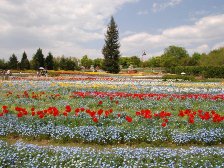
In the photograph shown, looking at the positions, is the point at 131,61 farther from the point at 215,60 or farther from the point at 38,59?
the point at 38,59

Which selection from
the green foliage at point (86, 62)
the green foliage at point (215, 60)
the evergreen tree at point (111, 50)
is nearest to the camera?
the evergreen tree at point (111, 50)

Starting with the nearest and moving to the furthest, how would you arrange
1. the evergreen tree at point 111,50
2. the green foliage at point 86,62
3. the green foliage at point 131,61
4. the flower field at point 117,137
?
the flower field at point 117,137 < the evergreen tree at point 111,50 < the green foliage at point 131,61 < the green foliage at point 86,62

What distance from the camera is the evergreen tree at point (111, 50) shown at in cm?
6525

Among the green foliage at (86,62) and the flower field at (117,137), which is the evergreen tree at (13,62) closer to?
the green foliage at (86,62)

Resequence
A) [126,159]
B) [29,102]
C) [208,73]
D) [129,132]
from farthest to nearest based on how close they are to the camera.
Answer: [208,73] → [29,102] → [129,132] → [126,159]

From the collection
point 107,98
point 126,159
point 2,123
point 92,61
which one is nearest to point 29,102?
point 107,98

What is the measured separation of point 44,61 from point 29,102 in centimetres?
5458

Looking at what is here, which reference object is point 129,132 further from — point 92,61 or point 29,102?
point 92,61

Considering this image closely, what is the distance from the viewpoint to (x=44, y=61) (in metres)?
69.0

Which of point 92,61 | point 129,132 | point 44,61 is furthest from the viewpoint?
point 92,61

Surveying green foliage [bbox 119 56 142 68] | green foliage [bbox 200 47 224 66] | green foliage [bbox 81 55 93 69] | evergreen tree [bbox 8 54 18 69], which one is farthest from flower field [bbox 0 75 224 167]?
green foliage [bbox 81 55 93 69]

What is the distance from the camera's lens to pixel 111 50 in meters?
66.6

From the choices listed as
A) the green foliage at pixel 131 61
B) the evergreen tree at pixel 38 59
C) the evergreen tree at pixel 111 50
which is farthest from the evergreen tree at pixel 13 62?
the green foliage at pixel 131 61

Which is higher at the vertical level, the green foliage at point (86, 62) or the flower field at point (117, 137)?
the green foliage at point (86, 62)
